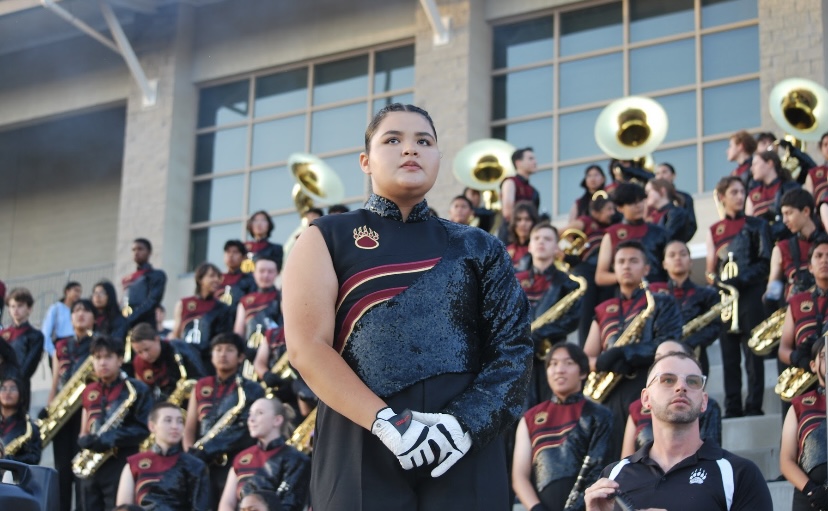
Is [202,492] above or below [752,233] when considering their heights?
below

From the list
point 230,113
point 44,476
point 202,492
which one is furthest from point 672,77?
point 44,476

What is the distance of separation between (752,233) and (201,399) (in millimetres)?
4009

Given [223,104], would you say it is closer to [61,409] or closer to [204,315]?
[204,315]

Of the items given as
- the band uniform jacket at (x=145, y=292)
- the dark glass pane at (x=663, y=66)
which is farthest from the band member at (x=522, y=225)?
the dark glass pane at (x=663, y=66)

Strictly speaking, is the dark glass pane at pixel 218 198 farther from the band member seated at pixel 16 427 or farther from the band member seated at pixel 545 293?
the band member seated at pixel 545 293

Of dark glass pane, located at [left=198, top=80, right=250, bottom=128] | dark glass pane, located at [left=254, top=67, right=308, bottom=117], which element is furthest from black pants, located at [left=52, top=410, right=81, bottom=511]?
dark glass pane, located at [left=198, top=80, right=250, bottom=128]

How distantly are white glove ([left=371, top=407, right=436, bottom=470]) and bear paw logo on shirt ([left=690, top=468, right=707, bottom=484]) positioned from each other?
1.93m

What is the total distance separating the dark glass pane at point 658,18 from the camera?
53.1 ft

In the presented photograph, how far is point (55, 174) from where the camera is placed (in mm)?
22672

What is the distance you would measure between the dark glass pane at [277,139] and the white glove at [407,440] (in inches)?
644

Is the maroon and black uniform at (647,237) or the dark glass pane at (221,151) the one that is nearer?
the maroon and black uniform at (647,237)

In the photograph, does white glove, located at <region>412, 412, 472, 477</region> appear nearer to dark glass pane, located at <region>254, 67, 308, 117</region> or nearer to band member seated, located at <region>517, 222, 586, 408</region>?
band member seated, located at <region>517, 222, 586, 408</region>

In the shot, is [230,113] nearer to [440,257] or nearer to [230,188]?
[230,188]

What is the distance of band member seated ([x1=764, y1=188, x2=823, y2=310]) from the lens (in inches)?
347
